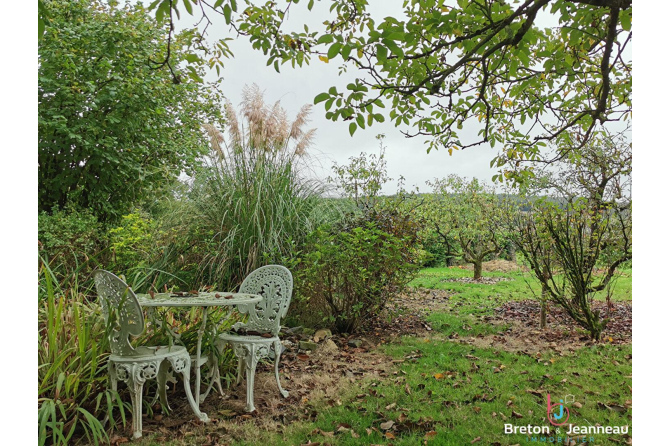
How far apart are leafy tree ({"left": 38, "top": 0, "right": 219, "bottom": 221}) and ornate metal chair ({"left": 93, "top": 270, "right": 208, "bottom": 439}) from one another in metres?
3.69

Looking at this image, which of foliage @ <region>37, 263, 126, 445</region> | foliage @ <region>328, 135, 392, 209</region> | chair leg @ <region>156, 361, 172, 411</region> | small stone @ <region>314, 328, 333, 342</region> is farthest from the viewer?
foliage @ <region>328, 135, 392, 209</region>

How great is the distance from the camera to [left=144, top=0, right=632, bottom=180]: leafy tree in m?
2.05

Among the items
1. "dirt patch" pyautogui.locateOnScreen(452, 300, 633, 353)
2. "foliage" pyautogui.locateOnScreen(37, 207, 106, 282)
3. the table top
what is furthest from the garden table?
"dirt patch" pyautogui.locateOnScreen(452, 300, 633, 353)

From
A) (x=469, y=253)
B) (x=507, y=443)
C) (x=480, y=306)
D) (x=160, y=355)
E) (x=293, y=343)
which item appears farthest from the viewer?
(x=469, y=253)

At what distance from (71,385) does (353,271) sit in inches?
104

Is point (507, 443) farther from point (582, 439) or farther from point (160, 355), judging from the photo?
point (160, 355)

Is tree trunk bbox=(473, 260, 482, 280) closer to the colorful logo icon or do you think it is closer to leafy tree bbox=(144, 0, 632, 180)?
leafy tree bbox=(144, 0, 632, 180)

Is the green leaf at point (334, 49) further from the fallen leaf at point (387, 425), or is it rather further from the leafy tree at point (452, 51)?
the fallen leaf at point (387, 425)

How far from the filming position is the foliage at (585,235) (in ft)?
14.0

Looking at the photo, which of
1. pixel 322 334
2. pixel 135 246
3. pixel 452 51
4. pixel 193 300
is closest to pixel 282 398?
pixel 193 300

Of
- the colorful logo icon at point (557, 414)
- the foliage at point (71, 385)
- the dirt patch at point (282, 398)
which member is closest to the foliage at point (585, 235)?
the colorful logo icon at point (557, 414)

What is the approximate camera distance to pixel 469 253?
419 inches
